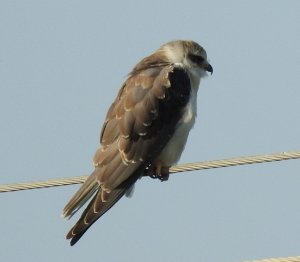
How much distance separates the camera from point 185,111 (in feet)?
28.4

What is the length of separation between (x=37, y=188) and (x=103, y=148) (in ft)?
6.13

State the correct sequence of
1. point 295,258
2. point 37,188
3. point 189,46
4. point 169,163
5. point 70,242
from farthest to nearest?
point 189,46
point 169,163
point 70,242
point 37,188
point 295,258

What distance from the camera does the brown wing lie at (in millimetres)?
8156

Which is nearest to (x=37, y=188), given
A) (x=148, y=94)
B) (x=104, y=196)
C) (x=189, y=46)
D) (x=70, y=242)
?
(x=70, y=242)

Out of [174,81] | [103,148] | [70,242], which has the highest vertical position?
[174,81]

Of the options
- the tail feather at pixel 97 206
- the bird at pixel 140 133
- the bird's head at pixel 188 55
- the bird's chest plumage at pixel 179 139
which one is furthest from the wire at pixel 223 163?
the bird's head at pixel 188 55

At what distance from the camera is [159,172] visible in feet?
28.3

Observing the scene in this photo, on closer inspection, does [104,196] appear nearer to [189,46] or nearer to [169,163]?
[169,163]

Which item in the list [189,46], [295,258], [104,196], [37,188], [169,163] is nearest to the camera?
[295,258]

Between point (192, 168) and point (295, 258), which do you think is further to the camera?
point (192, 168)

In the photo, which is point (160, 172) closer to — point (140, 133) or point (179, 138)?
point (179, 138)

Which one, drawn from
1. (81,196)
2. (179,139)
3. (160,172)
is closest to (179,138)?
(179,139)

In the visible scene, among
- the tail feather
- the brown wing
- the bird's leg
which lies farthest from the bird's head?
the tail feather

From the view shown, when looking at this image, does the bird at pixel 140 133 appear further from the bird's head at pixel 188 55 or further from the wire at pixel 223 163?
the wire at pixel 223 163
